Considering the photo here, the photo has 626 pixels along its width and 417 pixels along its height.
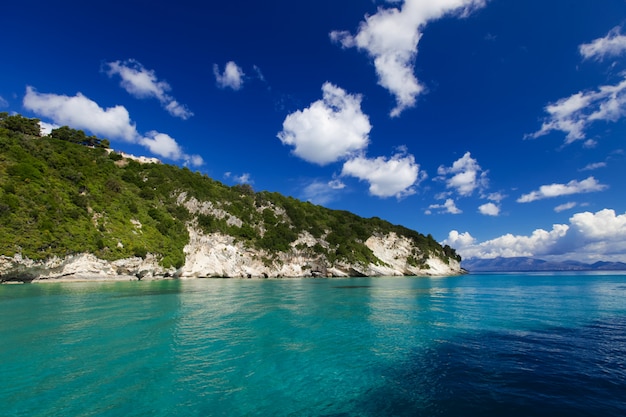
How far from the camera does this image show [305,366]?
10.9 m

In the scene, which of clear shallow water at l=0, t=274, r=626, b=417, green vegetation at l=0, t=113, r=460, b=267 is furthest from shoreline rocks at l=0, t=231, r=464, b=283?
clear shallow water at l=0, t=274, r=626, b=417

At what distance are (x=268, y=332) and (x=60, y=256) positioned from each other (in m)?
49.9

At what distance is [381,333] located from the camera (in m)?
16.2

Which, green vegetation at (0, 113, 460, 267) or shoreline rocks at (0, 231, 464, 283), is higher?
green vegetation at (0, 113, 460, 267)

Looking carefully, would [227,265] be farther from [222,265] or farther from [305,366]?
[305,366]

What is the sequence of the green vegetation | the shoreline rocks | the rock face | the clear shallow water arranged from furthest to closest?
the green vegetation
the rock face
the shoreline rocks
the clear shallow water

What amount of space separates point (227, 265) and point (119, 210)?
26930 mm

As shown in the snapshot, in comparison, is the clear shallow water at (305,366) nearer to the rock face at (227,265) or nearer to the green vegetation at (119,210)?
the rock face at (227,265)

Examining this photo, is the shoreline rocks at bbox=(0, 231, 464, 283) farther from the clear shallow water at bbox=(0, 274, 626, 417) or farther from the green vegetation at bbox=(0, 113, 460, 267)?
the clear shallow water at bbox=(0, 274, 626, 417)

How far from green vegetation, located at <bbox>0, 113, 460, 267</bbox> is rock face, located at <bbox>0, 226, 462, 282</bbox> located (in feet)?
4.89

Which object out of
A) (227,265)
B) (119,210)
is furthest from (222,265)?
(119,210)

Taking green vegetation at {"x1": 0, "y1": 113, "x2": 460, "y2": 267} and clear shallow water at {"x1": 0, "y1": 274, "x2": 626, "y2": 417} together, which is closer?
clear shallow water at {"x1": 0, "y1": 274, "x2": 626, "y2": 417}

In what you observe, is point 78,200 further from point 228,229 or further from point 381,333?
point 381,333

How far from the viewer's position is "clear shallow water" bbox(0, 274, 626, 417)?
25.4ft
